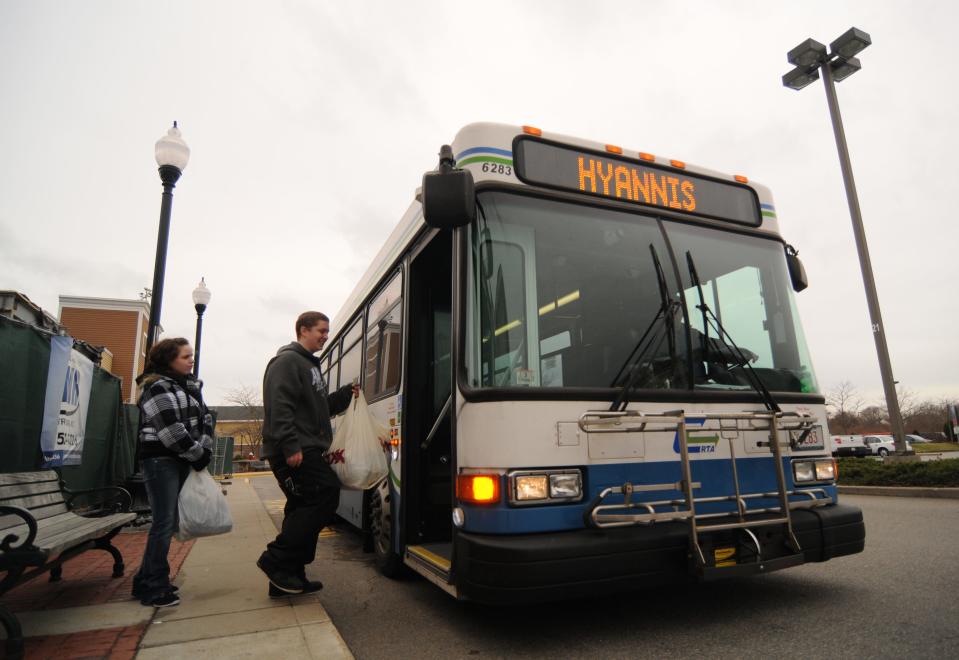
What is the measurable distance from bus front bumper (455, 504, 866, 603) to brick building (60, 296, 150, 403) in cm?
3344

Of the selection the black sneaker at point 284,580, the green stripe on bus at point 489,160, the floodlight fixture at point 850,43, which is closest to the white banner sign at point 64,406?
the black sneaker at point 284,580

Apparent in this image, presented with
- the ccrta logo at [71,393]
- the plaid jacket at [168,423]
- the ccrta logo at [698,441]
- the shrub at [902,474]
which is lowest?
the shrub at [902,474]

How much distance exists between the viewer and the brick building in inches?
1249

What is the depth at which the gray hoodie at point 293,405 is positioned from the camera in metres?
3.99

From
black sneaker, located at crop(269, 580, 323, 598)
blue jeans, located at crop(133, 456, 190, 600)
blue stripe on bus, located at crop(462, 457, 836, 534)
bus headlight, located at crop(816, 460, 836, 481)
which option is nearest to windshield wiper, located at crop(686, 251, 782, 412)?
blue stripe on bus, located at crop(462, 457, 836, 534)

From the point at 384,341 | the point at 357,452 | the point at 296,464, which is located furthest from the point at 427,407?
the point at 296,464

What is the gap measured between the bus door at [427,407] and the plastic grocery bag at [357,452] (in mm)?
212

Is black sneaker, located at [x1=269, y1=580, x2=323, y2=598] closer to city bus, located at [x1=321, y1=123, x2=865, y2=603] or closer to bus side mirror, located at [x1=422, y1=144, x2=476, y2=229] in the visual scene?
city bus, located at [x1=321, y1=123, x2=865, y2=603]

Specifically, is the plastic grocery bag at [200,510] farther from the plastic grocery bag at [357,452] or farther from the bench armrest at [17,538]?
the bench armrest at [17,538]

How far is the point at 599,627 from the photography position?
3592 millimetres

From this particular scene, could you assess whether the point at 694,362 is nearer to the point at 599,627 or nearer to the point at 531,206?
the point at 531,206

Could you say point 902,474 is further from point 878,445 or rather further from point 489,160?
point 878,445

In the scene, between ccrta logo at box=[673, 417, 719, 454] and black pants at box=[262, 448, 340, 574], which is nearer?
ccrta logo at box=[673, 417, 719, 454]

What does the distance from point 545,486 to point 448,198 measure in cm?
Result: 165
